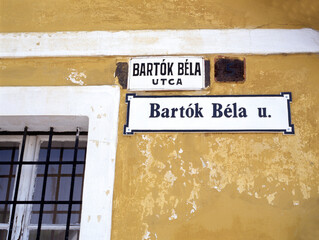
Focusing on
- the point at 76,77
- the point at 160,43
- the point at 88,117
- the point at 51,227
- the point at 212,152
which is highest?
the point at 160,43

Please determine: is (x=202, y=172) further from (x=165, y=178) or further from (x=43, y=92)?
(x=43, y=92)

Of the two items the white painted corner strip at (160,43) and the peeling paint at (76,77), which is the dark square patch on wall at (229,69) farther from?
the peeling paint at (76,77)

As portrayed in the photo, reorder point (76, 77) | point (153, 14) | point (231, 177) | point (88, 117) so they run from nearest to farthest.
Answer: point (231, 177) < point (88, 117) < point (76, 77) < point (153, 14)

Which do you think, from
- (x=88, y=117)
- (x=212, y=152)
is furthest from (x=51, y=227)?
(x=212, y=152)

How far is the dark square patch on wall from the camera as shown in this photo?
142 inches

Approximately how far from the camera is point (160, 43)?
147 inches

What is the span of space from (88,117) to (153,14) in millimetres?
1053

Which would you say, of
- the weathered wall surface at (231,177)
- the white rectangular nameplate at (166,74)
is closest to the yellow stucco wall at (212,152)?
the weathered wall surface at (231,177)

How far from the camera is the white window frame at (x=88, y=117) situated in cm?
331

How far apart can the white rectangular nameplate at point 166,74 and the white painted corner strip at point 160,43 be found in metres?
0.07

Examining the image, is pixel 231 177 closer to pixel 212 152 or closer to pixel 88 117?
pixel 212 152

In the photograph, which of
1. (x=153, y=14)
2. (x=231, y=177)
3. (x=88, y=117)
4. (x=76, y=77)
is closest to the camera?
(x=231, y=177)

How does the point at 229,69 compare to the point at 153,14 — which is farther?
the point at 153,14

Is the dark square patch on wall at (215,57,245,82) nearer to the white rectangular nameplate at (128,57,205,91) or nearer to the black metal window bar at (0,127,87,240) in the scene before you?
the white rectangular nameplate at (128,57,205,91)
